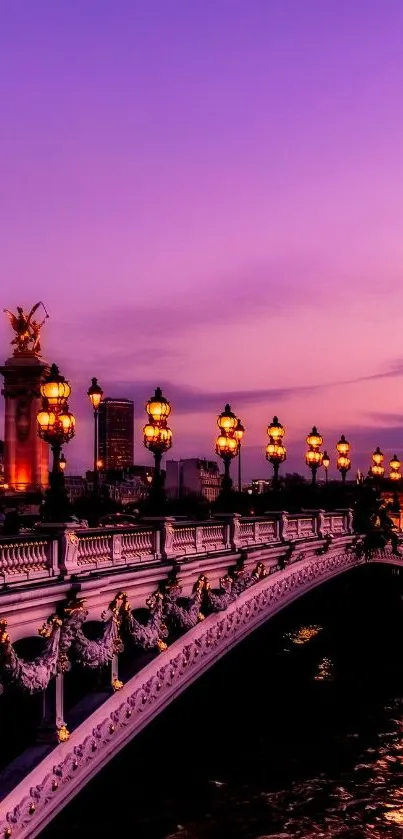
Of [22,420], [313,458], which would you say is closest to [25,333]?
[22,420]

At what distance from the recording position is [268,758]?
3550 centimetres

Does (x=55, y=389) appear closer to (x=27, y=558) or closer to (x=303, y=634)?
(x=27, y=558)

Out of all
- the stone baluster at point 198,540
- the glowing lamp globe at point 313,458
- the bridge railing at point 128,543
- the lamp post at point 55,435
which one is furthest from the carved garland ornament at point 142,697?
the glowing lamp globe at point 313,458

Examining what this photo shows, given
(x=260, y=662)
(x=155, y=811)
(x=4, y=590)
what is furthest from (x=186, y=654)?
(x=260, y=662)

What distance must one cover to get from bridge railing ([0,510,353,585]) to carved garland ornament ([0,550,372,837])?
144cm

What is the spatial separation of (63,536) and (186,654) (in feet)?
26.2

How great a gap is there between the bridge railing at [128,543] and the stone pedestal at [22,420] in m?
68.5

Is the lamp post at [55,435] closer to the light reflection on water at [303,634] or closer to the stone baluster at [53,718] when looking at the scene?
the stone baluster at [53,718]

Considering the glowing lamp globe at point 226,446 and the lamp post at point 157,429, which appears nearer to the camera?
the lamp post at point 157,429

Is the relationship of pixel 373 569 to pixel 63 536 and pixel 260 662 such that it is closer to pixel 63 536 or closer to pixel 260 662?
pixel 260 662

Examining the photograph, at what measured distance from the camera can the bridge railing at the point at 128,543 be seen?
18906mm

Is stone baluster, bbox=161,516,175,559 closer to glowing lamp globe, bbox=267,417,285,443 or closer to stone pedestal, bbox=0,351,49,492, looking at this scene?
glowing lamp globe, bbox=267,417,285,443

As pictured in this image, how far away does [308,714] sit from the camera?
1674 inches

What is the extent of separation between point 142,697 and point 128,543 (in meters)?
3.14
